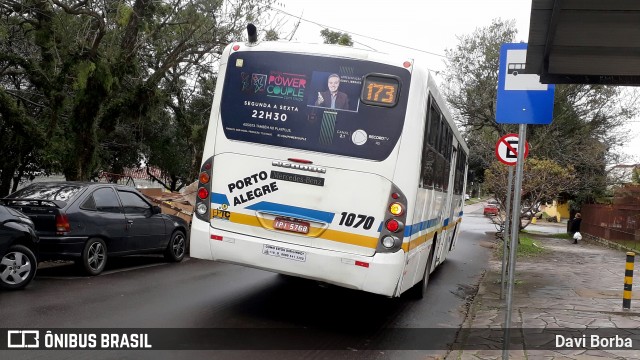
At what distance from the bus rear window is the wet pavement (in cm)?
271

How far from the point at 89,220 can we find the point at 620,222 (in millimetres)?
21828

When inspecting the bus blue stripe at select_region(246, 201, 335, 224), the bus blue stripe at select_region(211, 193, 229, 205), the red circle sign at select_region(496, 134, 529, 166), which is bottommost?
the bus blue stripe at select_region(246, 201, 335, 224)

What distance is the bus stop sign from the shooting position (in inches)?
262

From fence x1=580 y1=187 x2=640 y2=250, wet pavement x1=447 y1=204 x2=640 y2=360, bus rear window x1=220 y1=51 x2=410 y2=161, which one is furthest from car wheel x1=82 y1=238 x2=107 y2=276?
fence x1=580 y1=187 x2=640 y2=250

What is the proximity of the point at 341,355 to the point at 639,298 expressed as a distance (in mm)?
6893

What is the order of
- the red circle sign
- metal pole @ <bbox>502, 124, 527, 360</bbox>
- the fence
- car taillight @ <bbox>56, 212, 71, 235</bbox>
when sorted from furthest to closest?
1. the fence
2. the red circle sign
3. car taillight @ <bbox>56, 212, 71, 235</bbox>
4. metal pole @ <bbox>502, 124, 527, 360</bbox>

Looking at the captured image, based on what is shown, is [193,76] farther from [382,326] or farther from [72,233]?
[382,326]

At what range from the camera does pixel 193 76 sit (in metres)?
22.0

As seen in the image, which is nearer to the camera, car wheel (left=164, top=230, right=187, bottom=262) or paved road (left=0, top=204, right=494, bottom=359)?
paved road (left=0, top=204, right=494, bottom=359)

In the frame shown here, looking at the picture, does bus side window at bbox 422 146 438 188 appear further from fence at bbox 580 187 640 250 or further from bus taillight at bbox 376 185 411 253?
fence at bbox 580 187 640 250

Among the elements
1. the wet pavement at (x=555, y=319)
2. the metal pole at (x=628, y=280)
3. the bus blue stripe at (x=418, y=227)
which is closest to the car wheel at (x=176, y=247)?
the bus blue stripe at (x=418, y=227)

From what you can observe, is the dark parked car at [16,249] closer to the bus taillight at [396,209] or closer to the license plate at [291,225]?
the license plate at [291,225]

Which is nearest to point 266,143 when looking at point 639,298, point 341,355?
point 341,355

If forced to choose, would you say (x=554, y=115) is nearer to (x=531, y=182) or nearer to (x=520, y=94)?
(x=531, y=182)
